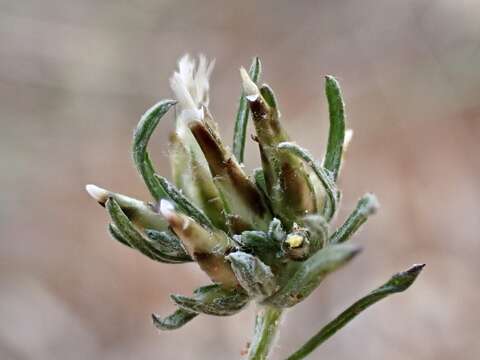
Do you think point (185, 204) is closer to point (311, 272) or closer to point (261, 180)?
point (261, 180)

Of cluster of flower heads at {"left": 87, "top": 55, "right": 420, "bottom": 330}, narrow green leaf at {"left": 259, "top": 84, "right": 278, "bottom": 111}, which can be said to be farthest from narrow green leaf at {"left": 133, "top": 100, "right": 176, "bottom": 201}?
narrow green leaf at {"left": 259, "top": 84, "right": 278, "bottom": 111}

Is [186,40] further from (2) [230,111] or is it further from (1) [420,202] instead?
(1) [420,202]

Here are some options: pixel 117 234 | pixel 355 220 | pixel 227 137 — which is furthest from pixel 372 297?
pixel 227 137

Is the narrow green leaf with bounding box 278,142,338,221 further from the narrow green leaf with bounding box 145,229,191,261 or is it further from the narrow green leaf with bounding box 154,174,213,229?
the narrow green leaf with bounding box 145,229,191,261

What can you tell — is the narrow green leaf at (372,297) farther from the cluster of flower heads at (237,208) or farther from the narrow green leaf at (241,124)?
the narrow green leaf at (241,124)

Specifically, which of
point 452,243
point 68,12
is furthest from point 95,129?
point 452,243
